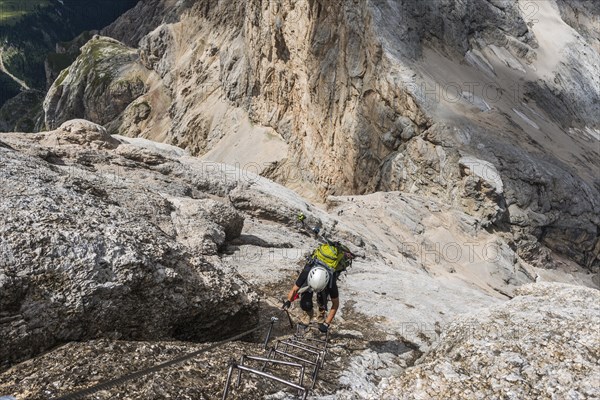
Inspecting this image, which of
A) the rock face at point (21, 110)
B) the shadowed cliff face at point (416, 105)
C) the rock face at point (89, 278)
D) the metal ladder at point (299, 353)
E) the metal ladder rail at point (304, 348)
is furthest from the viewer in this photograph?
the rock face at point (21, 110)

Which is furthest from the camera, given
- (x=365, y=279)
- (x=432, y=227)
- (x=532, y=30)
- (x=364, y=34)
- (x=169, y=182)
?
(x=532, y=30)

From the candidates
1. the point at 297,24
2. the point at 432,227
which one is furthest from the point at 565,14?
the point at 432,227

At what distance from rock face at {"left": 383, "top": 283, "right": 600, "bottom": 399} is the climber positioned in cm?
237

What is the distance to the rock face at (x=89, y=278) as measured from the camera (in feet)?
20.5

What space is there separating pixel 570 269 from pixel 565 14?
6353cm

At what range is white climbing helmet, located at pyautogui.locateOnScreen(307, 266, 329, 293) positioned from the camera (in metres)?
9.87

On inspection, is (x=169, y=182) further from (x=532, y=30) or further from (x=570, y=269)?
(x=532, y=30)

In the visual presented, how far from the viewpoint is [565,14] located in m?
81.9

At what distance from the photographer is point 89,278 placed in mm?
6707

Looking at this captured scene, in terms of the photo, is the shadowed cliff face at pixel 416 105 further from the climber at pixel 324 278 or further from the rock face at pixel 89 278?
the rock face at pixel 89 278

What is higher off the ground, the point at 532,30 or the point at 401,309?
the point at 532,30

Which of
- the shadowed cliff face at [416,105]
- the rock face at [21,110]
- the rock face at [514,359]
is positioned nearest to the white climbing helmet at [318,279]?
the rock face at [514,359]

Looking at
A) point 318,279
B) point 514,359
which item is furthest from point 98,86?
point 514,359

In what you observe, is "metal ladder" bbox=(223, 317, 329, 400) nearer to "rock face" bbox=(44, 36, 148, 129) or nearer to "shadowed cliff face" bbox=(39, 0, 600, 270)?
"shadowed cliff face" bbox=(39, 0, 600, 270)
